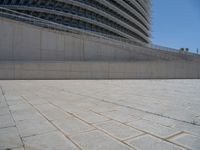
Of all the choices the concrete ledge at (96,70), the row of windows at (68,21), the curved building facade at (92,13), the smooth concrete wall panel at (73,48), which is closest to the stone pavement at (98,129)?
the concrete ledge at (96,70)

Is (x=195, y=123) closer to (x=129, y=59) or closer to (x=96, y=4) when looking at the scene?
(x=129, y=59)

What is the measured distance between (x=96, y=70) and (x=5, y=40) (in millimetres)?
8775

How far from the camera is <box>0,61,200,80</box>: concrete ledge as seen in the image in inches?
668

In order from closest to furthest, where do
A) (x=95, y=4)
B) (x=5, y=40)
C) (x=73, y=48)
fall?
(x=5, y=40), (x=73, y=48), (x=95, y=4)

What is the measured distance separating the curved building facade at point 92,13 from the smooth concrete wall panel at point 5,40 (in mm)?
9713

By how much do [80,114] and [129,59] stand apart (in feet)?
69.0

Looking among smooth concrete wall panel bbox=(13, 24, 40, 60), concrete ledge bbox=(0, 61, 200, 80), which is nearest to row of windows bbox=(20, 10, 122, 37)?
smooth concrete wall panel bbox=(13, 24, 40, 60)

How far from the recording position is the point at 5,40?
18.3 metres

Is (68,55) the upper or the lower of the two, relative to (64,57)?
upper

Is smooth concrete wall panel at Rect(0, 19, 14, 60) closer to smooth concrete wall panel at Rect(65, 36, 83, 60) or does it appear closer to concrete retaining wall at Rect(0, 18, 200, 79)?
concrete retaining wall at Rect(0, 18, 200, 79)

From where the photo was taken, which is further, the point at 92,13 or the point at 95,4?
the point at 95,4

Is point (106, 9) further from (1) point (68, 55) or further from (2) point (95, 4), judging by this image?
(1) point (68, 55)

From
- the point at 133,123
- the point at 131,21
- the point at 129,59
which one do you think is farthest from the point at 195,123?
the point at 131,21

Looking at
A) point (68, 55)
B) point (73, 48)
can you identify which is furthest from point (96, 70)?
point (73, 48)
